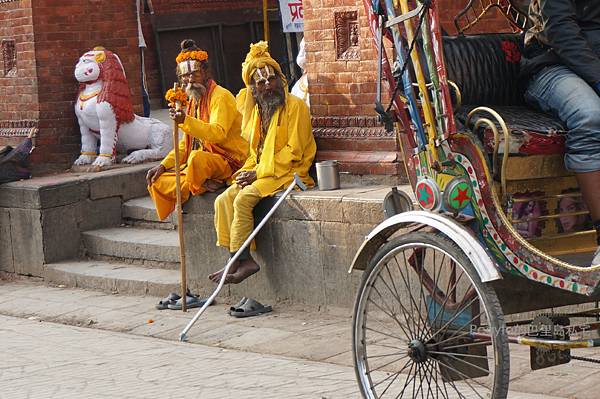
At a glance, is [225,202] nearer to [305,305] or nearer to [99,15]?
[305,305]

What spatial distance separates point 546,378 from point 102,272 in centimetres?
502

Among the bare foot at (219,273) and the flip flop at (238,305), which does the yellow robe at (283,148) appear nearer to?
the bare foot at (219,273)

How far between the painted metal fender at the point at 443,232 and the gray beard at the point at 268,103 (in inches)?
130

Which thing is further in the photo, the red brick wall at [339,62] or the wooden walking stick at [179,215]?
the wooden walking stick at [179,215]

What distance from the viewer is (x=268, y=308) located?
902 centimetres

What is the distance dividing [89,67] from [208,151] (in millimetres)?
2655

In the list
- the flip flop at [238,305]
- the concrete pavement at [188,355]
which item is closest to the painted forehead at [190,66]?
the concrete pavement at [188,355]

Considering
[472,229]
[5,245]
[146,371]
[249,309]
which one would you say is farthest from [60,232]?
[472,229]

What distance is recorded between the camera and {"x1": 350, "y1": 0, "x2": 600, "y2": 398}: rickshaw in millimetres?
5242

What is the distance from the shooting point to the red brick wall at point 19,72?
39.9 feet

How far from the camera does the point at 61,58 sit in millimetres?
12250

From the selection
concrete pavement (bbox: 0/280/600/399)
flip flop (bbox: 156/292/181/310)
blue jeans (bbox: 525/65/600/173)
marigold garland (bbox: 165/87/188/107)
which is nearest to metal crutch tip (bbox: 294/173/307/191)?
concrete pavement (bbox: 0/280/600/399)

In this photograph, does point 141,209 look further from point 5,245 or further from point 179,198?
point 179,198

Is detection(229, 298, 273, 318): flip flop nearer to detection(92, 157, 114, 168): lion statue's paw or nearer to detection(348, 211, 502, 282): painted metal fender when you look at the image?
detection(348, 211, 502, 282): painted metal fender
